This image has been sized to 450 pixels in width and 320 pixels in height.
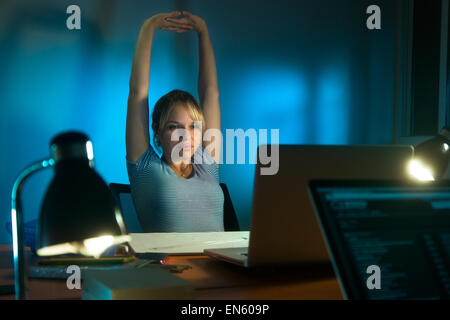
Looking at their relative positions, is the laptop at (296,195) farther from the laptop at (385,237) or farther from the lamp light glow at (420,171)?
the laptop at (385,237)

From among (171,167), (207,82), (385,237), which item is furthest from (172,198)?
(385,237)

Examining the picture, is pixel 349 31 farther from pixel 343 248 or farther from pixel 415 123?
pixel 343 248

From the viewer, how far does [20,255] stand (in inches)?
24.0

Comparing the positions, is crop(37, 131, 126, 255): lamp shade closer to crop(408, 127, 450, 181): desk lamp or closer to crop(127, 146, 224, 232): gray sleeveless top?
crop(408, 127, 450, 181): desk lamp

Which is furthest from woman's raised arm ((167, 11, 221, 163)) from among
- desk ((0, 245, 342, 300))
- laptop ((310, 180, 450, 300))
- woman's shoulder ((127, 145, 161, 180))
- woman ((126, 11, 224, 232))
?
laptop ((310, 180, 450, 300))

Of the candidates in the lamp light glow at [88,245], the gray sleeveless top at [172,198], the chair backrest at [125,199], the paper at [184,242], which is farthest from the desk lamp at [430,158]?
the chair backrest at [125,199]

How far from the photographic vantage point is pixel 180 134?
2018mm

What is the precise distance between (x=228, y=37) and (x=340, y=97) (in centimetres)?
101

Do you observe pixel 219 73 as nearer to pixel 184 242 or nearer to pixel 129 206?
pixel 129 206

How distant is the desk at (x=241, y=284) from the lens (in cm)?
83

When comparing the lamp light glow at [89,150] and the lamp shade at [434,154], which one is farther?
the lamp shade at [434,154]

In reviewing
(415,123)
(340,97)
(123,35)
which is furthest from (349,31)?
(123,35)

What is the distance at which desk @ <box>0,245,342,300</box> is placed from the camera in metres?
0.83

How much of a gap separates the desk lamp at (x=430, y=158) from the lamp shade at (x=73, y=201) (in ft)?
2.62
